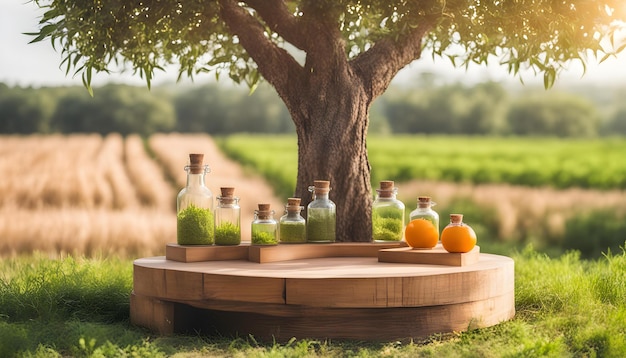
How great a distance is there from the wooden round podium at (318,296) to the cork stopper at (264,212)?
0.94 ft

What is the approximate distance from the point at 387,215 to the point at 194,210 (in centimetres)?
158

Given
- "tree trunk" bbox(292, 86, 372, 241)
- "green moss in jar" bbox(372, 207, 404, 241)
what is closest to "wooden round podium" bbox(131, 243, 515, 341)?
"green moss in jar" bbox(372, 207, 404, 241)

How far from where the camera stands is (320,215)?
20.5ft

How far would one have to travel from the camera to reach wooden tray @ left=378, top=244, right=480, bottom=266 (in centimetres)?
570

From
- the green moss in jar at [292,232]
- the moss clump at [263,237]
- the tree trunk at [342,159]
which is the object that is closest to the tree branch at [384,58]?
the tree trunk at [342,159]

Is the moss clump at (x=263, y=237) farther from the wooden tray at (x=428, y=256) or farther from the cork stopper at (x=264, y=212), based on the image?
the wooden tray at (x=428, y=256)

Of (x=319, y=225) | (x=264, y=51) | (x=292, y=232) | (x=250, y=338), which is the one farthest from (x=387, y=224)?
(x=264, y=51)

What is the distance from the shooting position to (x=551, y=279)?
6.97 meters

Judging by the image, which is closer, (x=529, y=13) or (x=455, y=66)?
(x=529, y=13)

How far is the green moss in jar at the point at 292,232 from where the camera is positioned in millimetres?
6176

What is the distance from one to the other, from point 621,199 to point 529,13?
8.51 meters

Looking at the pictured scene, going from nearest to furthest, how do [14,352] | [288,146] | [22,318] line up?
1. [14,352]
2. [22,318]
3. [288,146]

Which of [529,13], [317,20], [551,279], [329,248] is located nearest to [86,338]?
[329,248]

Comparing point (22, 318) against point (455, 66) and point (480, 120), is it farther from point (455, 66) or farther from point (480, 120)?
point (480, 120)
